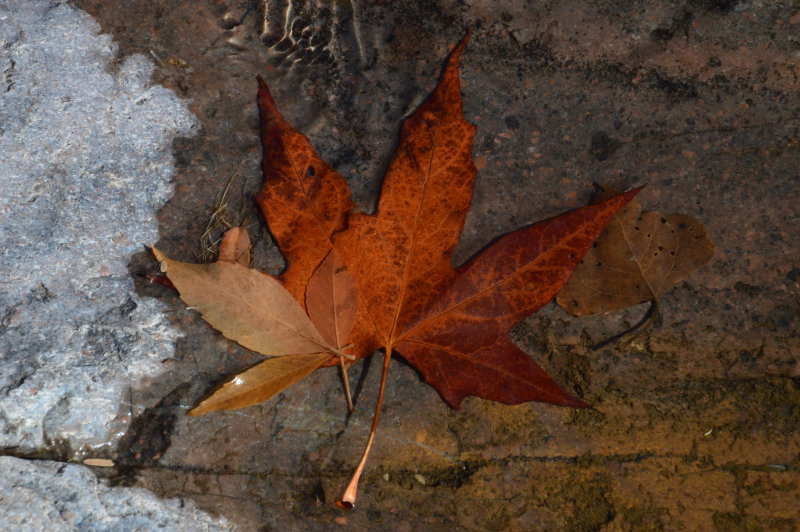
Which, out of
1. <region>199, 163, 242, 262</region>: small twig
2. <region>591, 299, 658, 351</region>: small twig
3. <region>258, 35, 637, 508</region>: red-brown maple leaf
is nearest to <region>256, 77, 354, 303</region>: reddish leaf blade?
<region>258, 35, 637, 508</region>: red-brown maple leaf

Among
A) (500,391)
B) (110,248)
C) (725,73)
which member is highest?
(725,73)

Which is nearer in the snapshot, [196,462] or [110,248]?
[196,462]

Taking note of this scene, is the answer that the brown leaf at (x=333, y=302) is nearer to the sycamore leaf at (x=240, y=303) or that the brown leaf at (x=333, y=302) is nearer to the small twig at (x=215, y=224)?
the sycamore leaf at (x=240, y=303)

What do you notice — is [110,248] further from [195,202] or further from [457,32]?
[457,32]

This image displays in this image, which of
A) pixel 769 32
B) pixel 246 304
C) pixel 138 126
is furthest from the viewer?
pixel 769 32

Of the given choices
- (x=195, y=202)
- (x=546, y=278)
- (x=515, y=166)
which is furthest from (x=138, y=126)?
(x=546, y=278)

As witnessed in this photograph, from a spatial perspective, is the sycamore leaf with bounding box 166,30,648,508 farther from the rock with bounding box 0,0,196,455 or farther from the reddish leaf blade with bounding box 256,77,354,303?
the rock with bounding box 0,0,196,455

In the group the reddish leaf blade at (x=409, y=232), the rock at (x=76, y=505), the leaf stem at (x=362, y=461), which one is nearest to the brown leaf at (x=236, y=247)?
the reddish leaf blade at (x=409, y=232)
